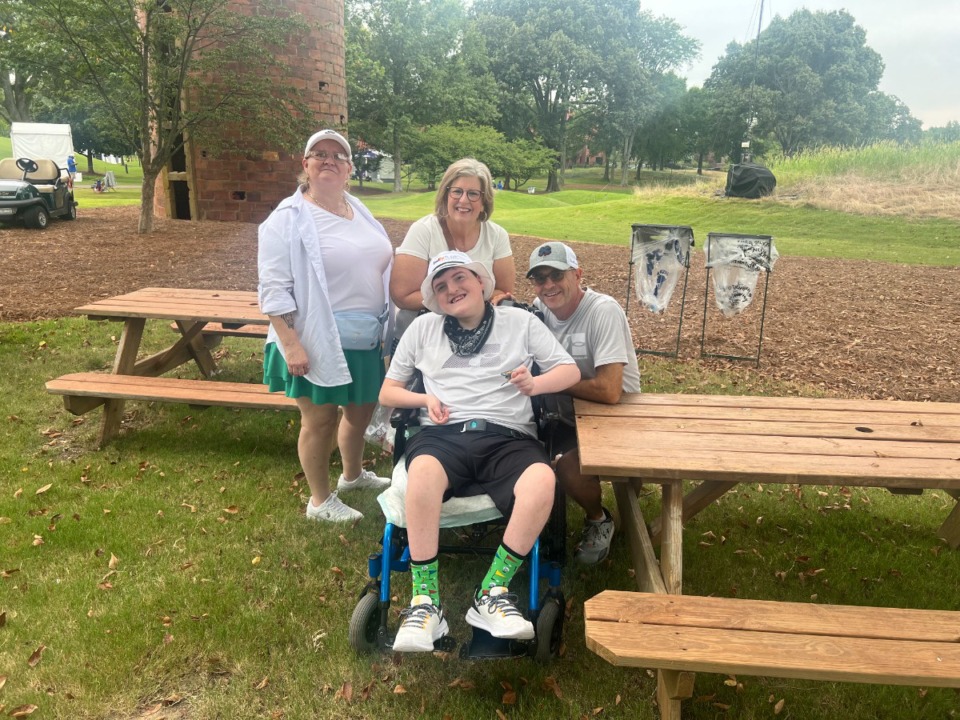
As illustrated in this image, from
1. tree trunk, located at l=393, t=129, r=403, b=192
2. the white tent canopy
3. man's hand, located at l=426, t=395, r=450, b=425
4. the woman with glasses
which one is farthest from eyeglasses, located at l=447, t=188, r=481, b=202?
tree trunk, located at l=393, t=129, r=403, b=192

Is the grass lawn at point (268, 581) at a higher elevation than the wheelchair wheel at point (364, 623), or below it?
below

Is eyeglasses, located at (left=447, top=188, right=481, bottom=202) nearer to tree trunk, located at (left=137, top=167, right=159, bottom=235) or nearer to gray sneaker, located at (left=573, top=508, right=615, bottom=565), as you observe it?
gray sneaker, located at (left=573, top=508, right=615, bottom=565)

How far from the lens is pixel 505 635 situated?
91.9 inches

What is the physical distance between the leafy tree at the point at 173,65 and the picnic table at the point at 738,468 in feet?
37.1

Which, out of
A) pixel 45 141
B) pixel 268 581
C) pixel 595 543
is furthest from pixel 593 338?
pixel 45 141

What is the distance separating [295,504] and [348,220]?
1656 mm

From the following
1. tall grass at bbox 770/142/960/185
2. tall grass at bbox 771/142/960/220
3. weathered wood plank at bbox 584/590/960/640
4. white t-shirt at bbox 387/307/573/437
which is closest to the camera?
weathered wood plank at bbox 584/590/960/640

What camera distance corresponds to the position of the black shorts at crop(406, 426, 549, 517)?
2.66 metres

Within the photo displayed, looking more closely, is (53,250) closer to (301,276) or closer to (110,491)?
(110,491)

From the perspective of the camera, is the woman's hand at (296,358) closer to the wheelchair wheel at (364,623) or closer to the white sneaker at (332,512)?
the white sneaker at (332,512)

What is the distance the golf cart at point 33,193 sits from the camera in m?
13.7

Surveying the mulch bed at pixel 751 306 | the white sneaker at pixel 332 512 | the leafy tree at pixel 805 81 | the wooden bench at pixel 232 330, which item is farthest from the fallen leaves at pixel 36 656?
the leafy tree at pixel 805 81

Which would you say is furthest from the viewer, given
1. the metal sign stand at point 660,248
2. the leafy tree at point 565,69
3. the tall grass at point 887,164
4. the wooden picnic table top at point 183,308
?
the leafy tree at point 565,69

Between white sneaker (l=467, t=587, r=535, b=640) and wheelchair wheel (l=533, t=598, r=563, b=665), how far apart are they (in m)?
0.11
